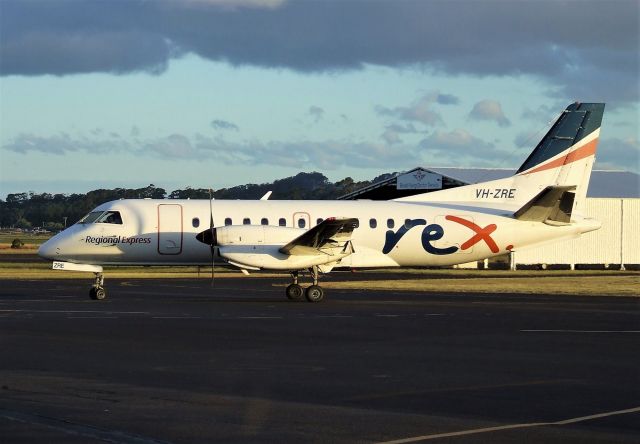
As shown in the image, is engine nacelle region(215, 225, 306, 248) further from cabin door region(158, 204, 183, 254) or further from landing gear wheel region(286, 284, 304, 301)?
cabin door region(158, 204, 183, 254)

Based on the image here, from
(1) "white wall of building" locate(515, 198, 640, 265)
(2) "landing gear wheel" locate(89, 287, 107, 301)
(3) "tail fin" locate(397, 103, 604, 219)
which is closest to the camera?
(2) "landing gear wheel" locate(89, 287, 107, 301)

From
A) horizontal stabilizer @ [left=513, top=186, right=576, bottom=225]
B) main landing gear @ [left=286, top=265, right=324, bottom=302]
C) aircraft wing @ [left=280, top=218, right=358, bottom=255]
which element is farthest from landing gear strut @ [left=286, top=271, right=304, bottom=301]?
horizontal stabilizer @ [left=513, top=186, right=576, bottom=225]

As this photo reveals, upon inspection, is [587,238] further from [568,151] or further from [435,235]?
[435,235]

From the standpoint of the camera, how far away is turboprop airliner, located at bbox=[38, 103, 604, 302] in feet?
96.8

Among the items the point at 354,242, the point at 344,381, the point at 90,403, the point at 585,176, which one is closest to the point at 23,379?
the point at 90,403

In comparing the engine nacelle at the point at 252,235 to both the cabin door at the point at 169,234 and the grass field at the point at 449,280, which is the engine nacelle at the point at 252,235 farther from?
the cabin door at the point at 169,234

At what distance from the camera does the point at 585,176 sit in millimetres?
35188

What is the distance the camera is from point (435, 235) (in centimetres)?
3256

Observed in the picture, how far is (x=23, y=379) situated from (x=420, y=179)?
49592 mm

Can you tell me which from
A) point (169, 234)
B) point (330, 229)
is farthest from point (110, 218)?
point (330, 229)

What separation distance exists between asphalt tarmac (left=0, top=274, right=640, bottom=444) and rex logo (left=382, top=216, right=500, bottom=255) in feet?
21.1

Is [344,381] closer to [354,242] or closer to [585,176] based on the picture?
[354,242]

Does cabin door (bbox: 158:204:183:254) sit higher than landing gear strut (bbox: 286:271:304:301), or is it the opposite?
cabin door (bbox: 158:204:183:254)

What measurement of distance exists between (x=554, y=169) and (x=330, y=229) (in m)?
10.5
